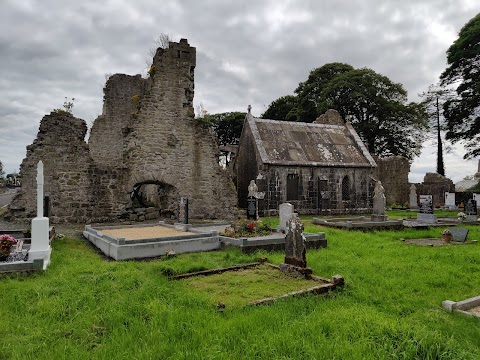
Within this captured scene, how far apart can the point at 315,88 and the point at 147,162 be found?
29.2 metres

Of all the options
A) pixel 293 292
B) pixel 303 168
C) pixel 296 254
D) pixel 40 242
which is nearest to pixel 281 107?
pixel 303 168

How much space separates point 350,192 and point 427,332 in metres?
20.7

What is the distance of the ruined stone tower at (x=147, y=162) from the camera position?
51.1ft

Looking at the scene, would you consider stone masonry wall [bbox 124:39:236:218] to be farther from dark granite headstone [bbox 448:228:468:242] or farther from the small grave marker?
the small grave marker

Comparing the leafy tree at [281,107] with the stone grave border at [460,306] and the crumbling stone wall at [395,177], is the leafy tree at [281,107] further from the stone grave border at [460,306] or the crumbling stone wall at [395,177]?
the stone grave border at [460,306]

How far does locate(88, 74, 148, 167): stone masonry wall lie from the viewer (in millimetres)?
23406

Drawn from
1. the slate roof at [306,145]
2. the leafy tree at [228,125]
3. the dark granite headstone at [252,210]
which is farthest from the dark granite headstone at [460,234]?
the leafy tree at [228,125]

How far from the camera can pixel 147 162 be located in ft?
56.2

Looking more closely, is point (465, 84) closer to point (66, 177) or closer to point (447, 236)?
point (447, 236)

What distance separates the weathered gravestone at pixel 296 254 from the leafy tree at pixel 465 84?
25.7 m

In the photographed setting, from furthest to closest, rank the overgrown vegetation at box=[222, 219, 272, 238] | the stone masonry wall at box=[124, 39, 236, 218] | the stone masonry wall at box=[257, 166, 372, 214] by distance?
the stone masonry wall at box=[257, 166, 372, 214]
the stone masonry wall at box=[124, 39, 236, 218]
the overgrown vegetation at box=[222, 219, 272, 238]

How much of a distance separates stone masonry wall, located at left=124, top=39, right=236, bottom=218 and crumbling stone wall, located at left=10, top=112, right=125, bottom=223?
61.4 inches

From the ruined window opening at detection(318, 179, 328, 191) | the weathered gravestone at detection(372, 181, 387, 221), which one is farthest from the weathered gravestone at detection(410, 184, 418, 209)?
the weathered gravestone at detection(372, 181, 387, 221)

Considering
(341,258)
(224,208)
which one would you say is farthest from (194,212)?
(341,258)
